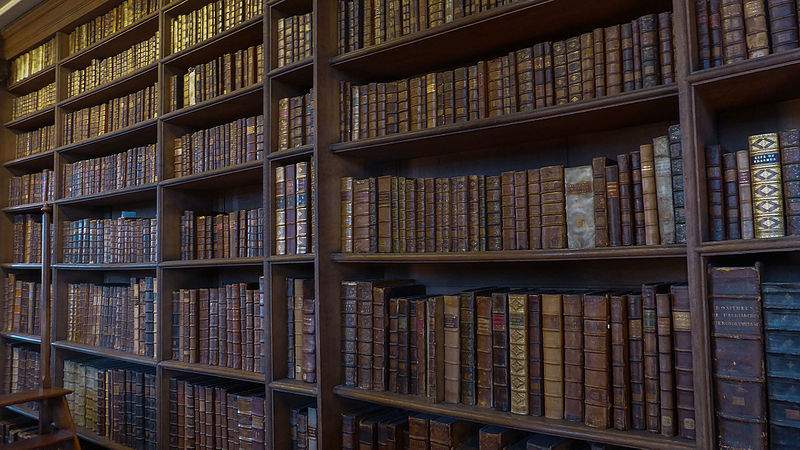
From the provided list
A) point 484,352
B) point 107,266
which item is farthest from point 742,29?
point 107,266

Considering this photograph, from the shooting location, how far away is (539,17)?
61.0 inches

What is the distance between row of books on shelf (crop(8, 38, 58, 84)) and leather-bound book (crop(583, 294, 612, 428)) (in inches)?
134

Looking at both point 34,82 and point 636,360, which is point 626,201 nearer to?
point 636,360

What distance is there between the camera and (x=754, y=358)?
1.11 metres

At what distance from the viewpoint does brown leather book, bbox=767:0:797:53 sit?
3.74 ft

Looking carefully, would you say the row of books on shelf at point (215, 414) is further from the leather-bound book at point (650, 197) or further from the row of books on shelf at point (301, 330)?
the leather-bound book at point (650, 197)

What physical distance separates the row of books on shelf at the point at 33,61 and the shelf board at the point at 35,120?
28 centimetres

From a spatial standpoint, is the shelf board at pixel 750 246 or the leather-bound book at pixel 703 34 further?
the leather-bound book at pixel 703 34

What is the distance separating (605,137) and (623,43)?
344mm

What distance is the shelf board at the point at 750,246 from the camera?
1.08 metres

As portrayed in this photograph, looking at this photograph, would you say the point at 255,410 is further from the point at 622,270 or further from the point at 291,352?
the point at 622,270

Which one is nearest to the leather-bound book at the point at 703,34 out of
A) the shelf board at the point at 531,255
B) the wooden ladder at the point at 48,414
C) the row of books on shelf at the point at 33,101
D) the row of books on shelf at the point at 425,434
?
the shelf board at the point at 531,255

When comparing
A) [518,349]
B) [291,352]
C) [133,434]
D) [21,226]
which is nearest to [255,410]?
[291,352]

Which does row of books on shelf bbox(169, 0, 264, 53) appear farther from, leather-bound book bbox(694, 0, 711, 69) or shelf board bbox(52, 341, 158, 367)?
leather-bound book bbox(694, 0, 711, 69)
